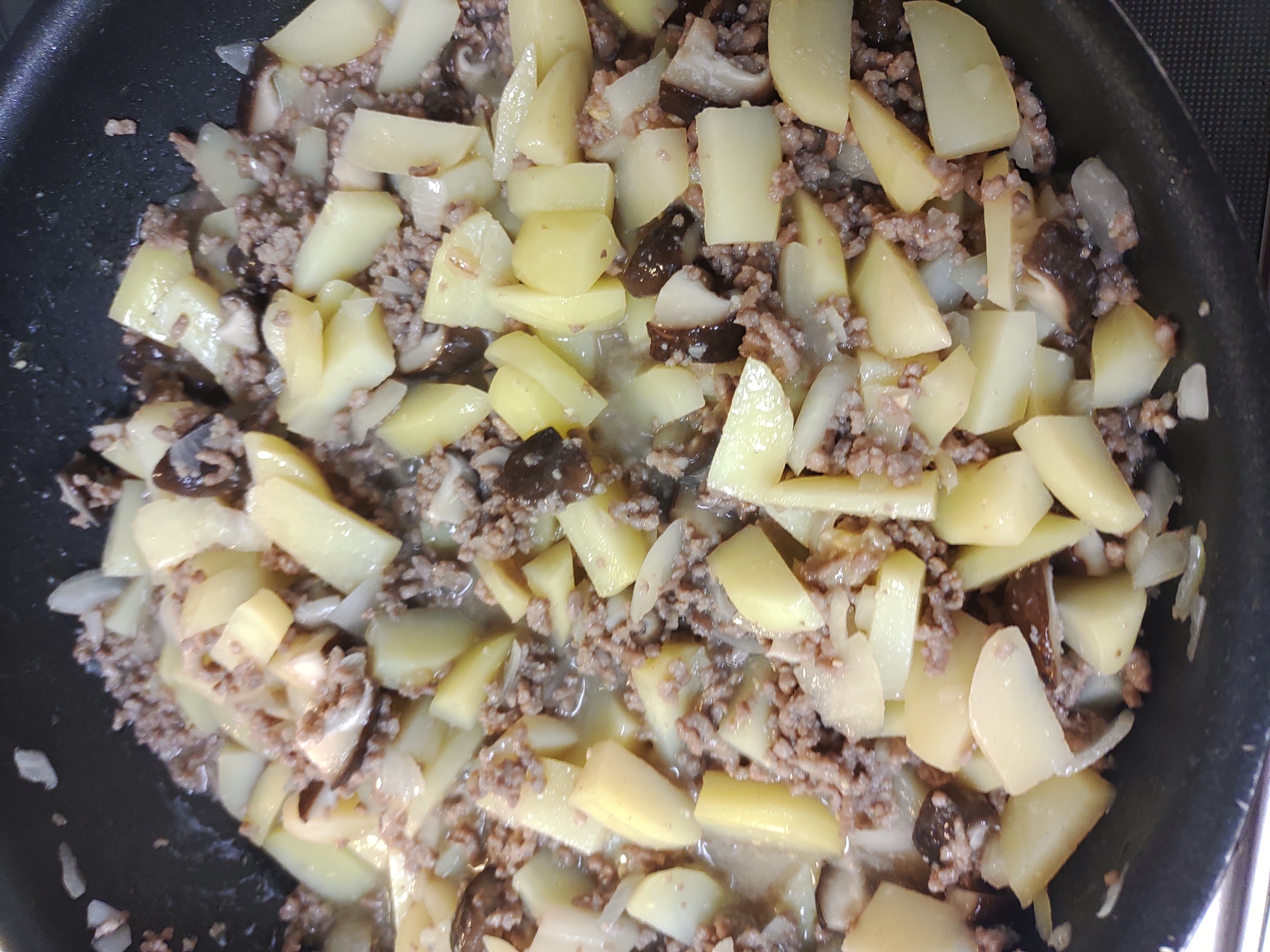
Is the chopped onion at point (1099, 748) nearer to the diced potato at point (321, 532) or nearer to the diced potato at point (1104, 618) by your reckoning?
the diced potato at point (1104, 618)

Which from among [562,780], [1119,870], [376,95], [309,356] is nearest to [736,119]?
[376,95]

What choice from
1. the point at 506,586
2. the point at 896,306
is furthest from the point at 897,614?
the point at 506,586

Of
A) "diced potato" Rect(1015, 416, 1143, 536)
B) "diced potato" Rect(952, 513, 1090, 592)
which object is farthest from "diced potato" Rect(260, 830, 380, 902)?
"diced potato" Rect(1015, 416, 1143, 536)

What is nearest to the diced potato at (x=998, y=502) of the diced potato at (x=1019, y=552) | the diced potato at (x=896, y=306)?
the diced potato at (x=1019, y=552)

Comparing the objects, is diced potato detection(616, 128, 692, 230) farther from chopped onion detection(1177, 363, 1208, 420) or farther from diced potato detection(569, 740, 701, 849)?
diced potato detection(569, 740, 701, 849)

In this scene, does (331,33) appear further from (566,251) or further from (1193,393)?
(1193,393)

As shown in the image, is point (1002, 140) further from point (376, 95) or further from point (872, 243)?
point (376, 95)
